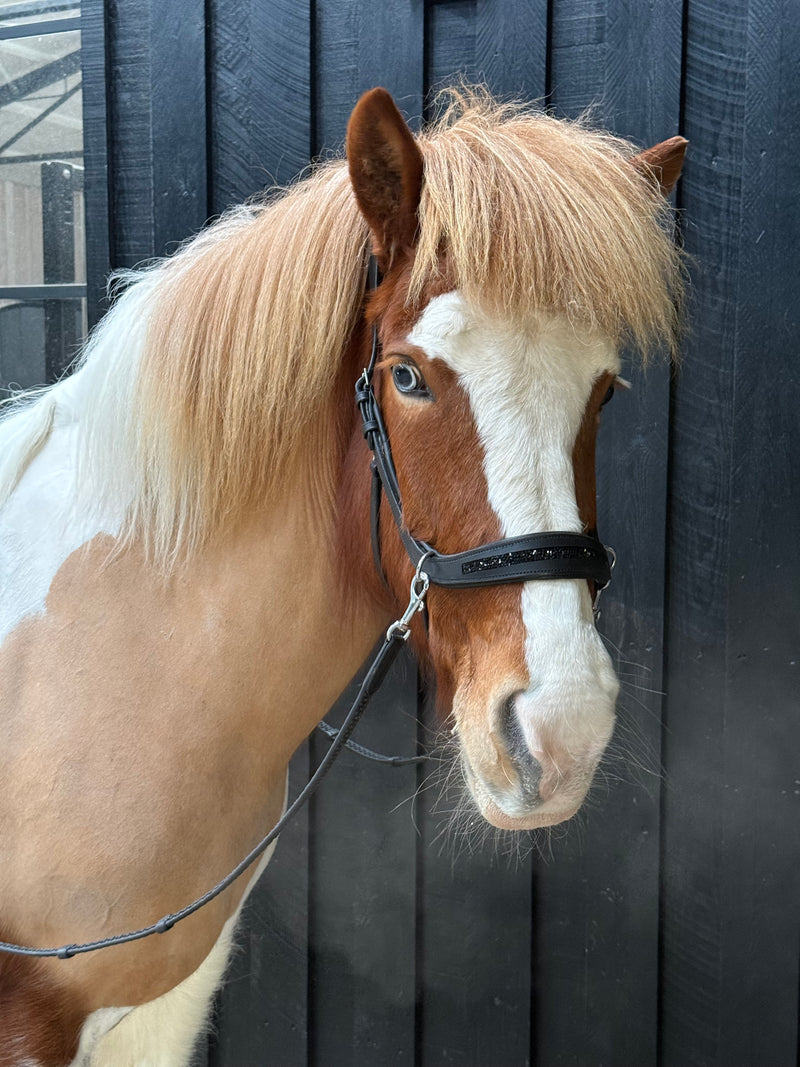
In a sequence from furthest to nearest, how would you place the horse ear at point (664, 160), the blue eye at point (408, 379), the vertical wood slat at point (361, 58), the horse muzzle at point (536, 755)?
the vertical wood slat at point (361, 58) < the horse ear at point (664, 160) < the blue eye at point (408, 379) < the horse muzzle at point (536, 755)

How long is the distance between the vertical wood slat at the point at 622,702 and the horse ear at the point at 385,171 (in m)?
0.91

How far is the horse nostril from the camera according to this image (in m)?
0.98

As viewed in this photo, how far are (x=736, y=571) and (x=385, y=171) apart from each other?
1.22 m

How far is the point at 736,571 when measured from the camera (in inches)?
71.7

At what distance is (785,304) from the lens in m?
1.74

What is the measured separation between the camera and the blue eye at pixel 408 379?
3.49ft

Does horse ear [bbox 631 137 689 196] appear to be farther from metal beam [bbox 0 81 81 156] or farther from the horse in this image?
metal beam [bbox 0 81 81 156]

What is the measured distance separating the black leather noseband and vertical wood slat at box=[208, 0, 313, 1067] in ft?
3.91

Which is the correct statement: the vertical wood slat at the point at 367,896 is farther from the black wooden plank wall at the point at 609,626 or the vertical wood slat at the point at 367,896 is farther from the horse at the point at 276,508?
the horse at the point at 276,508

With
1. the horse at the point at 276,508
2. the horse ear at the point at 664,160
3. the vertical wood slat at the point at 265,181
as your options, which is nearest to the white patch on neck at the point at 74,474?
the horse at the point at 276,508

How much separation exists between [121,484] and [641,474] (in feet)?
3.87

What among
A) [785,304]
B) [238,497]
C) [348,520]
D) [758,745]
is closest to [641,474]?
[785,304]

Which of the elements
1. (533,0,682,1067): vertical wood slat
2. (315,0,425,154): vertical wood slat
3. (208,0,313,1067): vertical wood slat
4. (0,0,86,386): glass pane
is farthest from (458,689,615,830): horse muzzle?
(0,0,86,386): glass pane

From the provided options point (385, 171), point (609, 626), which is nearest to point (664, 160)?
point (385, 171)
